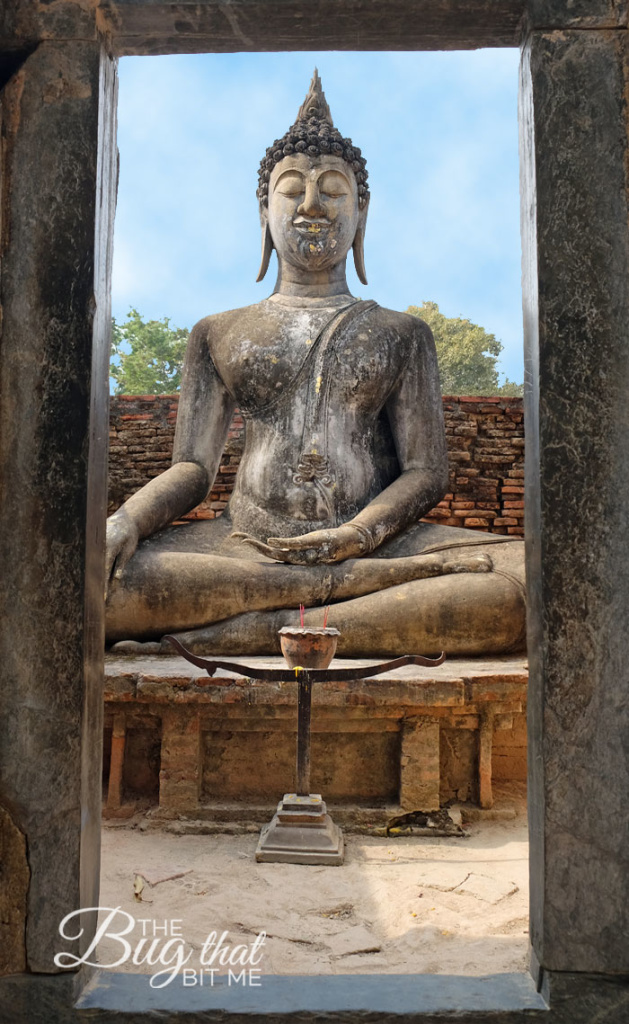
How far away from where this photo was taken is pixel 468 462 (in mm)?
7719

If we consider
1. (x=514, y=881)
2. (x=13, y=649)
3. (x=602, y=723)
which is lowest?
(x=514, y=881)

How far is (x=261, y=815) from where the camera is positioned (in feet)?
12.9

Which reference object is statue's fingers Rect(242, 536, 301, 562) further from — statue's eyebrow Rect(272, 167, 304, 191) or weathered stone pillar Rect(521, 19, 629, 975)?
weathered stone pillar Rect(521, 19, 629, 975)

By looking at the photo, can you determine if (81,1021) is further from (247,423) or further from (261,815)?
(247,423)

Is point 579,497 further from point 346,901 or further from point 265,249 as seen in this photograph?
point 265,249

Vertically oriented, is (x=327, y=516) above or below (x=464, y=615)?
above

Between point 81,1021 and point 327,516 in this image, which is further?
point 327,516

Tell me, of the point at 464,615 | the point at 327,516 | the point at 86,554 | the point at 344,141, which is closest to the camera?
the point at 86,554

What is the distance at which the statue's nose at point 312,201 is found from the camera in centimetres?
570

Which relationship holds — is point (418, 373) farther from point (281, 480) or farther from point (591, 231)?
point (591, 231)

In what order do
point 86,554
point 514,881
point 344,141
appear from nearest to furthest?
point 86,554 < point 514,881 < point 344,141

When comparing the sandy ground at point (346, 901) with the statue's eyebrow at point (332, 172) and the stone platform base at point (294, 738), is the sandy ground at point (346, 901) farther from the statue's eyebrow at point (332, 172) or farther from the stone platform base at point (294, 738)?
the statue's eyebrow at point (332, 172)

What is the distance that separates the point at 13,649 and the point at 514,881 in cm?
211

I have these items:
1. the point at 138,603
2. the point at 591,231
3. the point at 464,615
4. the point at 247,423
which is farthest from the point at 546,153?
the point at 247,423
